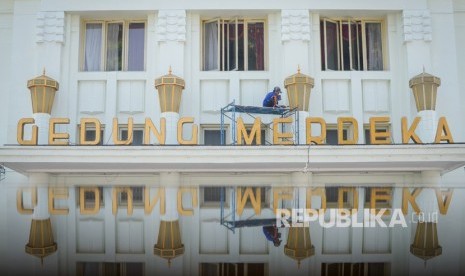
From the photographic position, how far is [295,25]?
58.6 ft

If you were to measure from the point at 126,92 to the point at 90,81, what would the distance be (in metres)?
1.58

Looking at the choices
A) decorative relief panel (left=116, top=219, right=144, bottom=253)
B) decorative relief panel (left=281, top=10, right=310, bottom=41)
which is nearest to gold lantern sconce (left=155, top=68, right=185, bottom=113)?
decorative relief panel (left=281, top=10, right=310, bottom=41)

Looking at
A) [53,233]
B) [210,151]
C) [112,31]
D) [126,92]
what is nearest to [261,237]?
[53,233]

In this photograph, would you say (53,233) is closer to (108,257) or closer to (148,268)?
(108,257)

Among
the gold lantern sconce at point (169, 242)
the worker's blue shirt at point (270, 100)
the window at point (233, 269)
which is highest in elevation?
the worker's blue shirt at point (270, 100)

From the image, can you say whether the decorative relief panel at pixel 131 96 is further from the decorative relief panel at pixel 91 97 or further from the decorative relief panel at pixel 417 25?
the decorative relief panel at pixel 417 25

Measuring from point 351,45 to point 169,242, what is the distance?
59.1 ft

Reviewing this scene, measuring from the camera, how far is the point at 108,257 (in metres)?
2.04

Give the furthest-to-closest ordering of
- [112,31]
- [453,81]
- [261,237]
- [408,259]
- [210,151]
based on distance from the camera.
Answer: [112,31]
[453,81]
[210,151]
[261,237]
[408,259]

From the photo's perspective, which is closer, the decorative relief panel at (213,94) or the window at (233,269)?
the window at (233,269)

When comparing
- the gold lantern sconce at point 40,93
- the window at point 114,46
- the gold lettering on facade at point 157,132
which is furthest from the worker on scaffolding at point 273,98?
the gold lantern sconce at point 40,93

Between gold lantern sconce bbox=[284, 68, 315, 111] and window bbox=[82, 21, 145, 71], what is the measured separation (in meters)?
6.39

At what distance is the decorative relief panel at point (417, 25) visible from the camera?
17797mm

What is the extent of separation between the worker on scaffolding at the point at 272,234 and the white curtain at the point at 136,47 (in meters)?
16.9
